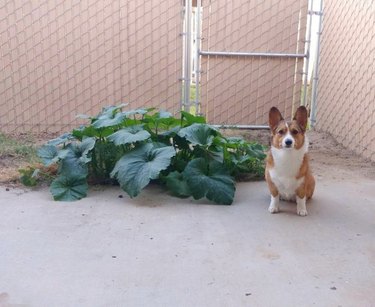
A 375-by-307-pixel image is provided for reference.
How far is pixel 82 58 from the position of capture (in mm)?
5598

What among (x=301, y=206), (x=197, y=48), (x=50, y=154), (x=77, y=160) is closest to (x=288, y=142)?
(x=301, y=206)

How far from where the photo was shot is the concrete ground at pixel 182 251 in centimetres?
204

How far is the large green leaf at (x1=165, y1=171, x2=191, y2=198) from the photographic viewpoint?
346 cm

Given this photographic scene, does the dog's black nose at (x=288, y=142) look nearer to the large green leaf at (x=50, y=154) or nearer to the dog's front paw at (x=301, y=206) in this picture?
the dog's front paw at (x=301, y=206)

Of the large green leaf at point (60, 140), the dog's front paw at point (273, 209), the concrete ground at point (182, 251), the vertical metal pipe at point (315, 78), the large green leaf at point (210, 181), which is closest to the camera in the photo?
the concrete ground at point (182, 251)

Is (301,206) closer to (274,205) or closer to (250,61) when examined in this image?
(274,205)

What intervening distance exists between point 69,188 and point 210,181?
→ 111 cm

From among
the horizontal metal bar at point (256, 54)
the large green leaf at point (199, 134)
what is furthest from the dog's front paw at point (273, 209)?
the horizontal metal bar at point (256, 54)

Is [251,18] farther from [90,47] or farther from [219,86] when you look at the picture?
[90,47]

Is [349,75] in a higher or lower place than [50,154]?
higher

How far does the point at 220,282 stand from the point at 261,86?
13.2ft

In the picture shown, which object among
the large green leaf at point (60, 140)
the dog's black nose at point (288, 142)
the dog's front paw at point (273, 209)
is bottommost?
the dog's front paw at point (273, 209)

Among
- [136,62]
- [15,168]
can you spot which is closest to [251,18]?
[136,62]

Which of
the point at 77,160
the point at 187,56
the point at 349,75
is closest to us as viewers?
the point at 77,160
